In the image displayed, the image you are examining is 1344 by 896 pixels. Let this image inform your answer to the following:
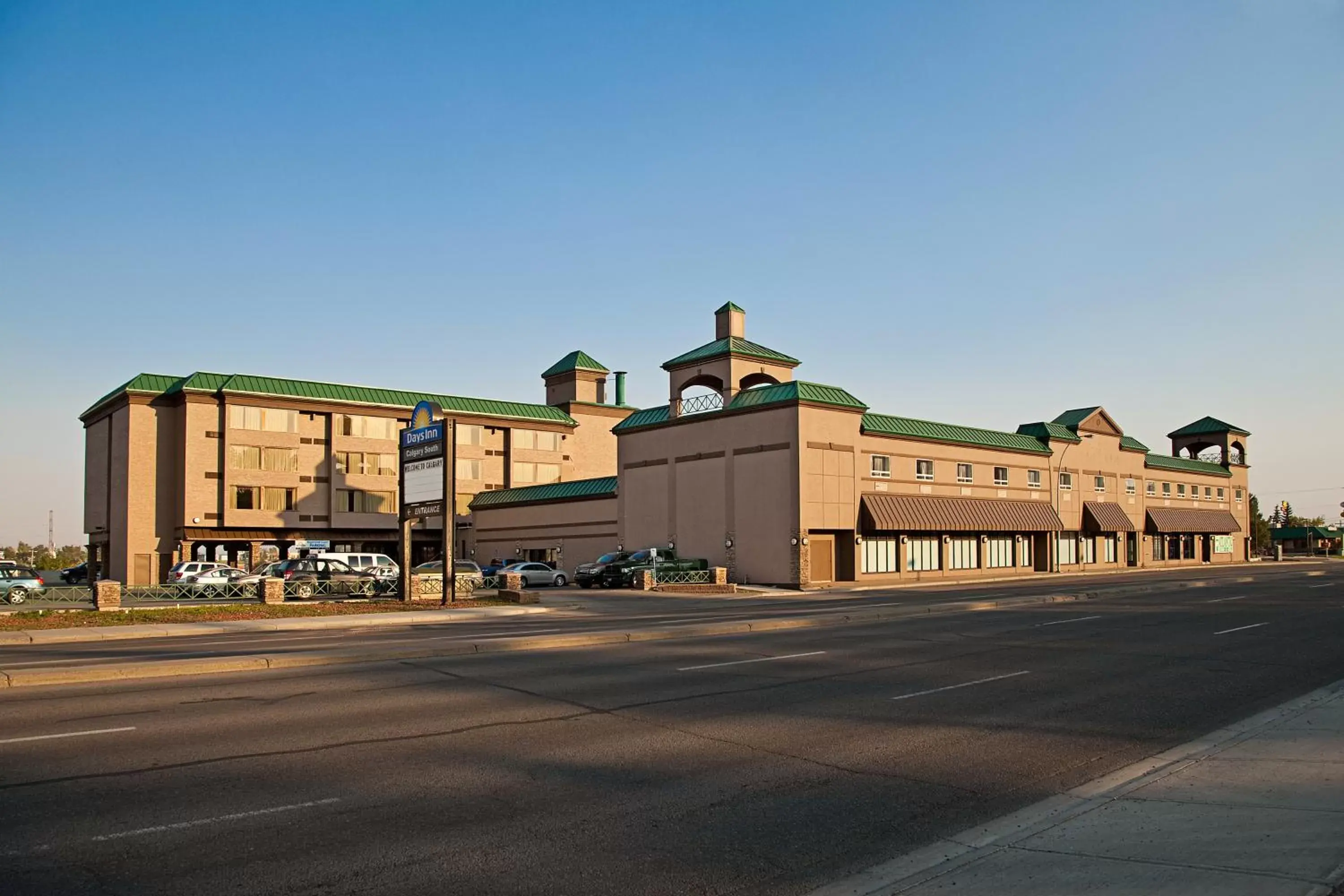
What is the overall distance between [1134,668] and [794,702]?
679 centimetres

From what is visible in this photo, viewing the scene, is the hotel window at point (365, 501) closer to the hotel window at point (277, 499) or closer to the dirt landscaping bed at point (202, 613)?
the hotel window at point (277, 499)

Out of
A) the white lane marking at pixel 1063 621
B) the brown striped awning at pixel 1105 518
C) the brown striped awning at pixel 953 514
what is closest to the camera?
the white lane marking at pixel 1063 621

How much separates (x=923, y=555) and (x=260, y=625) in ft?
134

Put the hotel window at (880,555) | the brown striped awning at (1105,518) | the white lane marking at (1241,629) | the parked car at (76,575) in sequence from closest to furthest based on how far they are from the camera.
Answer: the white lane marking at (1241,629) → the hotel window at (880,555) → the parked car at (76,575) → the brown striped awning at (1105,518)

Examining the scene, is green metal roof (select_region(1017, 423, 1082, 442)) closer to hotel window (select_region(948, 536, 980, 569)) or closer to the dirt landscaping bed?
hotel window (select_region(948, 536, 980, 569))

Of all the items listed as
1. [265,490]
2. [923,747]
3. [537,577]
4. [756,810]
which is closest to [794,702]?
[923,747]

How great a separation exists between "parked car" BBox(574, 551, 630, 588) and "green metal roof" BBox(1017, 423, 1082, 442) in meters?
30.9

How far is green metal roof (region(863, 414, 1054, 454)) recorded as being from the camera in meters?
56.9

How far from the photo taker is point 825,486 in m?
52.9

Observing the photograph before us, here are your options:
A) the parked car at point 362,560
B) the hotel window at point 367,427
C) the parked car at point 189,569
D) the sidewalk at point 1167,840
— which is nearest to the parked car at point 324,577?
the parked car at point 362,560

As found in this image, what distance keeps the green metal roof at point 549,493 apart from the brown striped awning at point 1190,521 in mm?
44766

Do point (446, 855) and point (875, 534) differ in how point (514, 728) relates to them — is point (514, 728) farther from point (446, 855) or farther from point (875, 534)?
point (875, 534)

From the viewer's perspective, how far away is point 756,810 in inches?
326

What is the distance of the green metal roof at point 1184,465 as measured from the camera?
8475 centimetres
